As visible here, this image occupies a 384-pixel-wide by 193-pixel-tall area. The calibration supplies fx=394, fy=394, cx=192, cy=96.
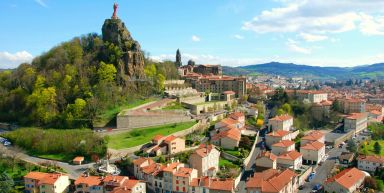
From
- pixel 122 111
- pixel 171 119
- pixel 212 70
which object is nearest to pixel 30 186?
pixel 122 111

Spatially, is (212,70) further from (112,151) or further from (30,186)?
(30,186)

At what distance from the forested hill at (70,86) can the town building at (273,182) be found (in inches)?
928

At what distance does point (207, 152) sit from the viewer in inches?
1480

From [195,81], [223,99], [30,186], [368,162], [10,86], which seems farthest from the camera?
[195,81]

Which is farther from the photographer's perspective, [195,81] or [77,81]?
[195,81]

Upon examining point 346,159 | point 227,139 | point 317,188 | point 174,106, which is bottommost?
point 317,188

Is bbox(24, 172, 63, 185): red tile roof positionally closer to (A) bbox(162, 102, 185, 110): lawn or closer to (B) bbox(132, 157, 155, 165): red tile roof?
(B) bbox(132, 157, 155, 165): red tile roof

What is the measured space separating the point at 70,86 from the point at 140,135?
14.7 m

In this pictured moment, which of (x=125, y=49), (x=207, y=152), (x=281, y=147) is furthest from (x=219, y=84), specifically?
(x=207, y=152)

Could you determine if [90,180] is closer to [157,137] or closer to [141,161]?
[141,161]

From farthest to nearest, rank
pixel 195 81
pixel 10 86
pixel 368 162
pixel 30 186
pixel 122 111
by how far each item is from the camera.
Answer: pixel 195 81 → pixel 10 86 → pixel 122 111 → pixel 368 162 → pixel 30 186

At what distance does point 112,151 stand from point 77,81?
1712 cm

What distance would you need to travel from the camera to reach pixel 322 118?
197 ft

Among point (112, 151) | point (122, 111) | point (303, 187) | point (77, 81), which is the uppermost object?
point (77, 81)
